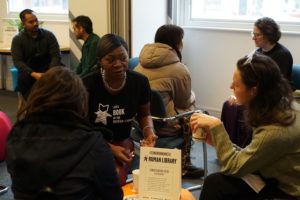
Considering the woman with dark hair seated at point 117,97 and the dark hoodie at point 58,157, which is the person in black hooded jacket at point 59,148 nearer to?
the dark hoodie at point 58,157

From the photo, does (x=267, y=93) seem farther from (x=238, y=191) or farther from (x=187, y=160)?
(x=187, y=160)

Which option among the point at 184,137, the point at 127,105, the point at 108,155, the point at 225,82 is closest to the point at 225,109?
the point at 184,137

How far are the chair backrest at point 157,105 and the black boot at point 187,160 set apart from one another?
8.3 inches

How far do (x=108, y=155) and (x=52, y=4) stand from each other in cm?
477

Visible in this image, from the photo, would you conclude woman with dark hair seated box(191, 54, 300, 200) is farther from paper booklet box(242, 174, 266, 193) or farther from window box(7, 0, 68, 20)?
window box(7, 0, 68, 20)

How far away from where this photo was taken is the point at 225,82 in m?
4.48

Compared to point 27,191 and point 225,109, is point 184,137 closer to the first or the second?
point 225,109

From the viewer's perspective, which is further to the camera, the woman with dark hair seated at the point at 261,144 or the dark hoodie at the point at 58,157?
the woman with dark hair seated at the point at 261,144

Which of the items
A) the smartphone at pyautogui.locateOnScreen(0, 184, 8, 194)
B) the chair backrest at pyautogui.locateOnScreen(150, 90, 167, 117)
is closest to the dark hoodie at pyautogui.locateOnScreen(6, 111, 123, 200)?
the chair backrest at pyautogui.locateOnScreen(150, 90, 167, 117)

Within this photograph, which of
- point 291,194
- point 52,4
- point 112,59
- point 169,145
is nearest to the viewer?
point 291,194

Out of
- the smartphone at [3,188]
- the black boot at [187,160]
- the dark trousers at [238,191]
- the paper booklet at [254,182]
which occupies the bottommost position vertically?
the smartphone at [3,188]

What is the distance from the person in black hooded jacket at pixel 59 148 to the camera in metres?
1.30

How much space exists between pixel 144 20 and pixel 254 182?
9.36 feet

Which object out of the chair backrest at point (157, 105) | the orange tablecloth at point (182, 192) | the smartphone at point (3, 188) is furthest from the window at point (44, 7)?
the orange tablecloth at point (182, 192)
